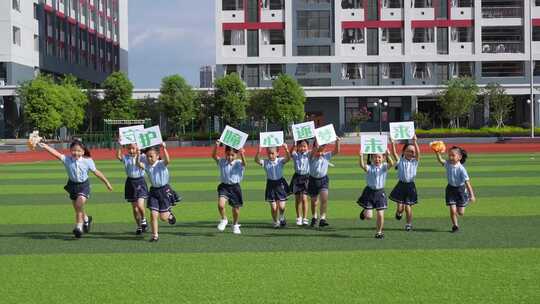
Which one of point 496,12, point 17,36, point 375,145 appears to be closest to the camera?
point 375,145

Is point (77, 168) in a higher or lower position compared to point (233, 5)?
lower

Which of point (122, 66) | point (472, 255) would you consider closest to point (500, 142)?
point (472, 255)

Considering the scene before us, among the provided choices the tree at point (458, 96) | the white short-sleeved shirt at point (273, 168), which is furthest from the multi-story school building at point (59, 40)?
the white short-sleeved shirt at point (273, 168)

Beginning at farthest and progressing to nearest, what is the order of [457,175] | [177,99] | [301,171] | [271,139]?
[177,99], [301,171], [271,139], [457,175]

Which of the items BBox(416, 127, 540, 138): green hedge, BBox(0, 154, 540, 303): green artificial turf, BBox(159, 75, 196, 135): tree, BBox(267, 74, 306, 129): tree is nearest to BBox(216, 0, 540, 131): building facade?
BBox(267, 74, 306, 129): tree

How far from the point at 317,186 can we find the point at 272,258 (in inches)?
152

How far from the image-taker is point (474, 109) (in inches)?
2813

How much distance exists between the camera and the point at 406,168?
13719 millimetres

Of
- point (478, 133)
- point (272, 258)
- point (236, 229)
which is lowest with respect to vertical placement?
point (272, 258)

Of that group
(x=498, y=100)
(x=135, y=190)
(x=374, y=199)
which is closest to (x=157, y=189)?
(x=135, y=190)

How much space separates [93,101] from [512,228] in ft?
196

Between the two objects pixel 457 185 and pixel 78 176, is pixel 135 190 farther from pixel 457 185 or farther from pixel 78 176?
pixel 457 185

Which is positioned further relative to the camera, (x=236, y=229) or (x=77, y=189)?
(x=236, y=229)

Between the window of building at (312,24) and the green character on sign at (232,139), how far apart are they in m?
56.7
